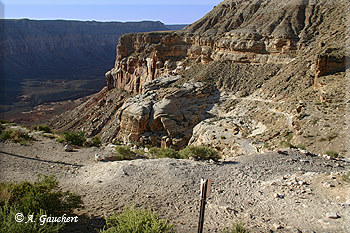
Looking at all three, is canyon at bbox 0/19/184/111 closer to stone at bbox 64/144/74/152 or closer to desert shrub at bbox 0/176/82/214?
stone at bbox 64/144/74/152

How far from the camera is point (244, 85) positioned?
31.3m

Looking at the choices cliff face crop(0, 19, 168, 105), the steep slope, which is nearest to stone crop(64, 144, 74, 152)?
the steep slope

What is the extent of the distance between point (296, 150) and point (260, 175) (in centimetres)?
376

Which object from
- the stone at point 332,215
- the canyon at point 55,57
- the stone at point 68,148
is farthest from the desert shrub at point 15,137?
the canyon at point 55,57

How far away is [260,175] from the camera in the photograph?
32.4 feet

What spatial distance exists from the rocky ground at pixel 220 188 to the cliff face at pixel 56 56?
6601cm

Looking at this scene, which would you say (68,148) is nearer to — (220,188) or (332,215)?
(220,188)

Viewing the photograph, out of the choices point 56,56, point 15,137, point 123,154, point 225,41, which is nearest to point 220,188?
point 123,154

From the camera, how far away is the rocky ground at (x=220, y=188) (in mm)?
6958

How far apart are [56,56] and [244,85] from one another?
122360 millimetres

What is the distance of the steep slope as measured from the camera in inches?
731

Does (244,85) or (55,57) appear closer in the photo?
(244,85)

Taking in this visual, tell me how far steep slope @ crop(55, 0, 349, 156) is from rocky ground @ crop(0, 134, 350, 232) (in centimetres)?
586

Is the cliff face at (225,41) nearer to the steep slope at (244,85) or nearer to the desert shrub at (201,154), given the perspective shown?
the steep slope at (244,85)
